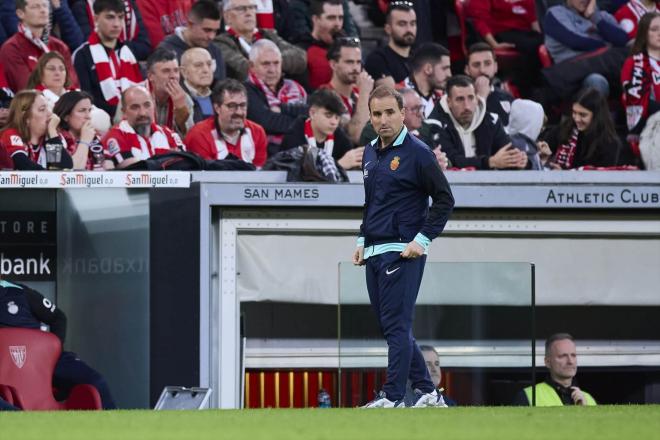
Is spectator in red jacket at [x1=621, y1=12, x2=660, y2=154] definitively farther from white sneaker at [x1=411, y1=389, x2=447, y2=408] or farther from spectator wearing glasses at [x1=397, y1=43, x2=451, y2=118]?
white sneaker at [x1=411, y1=389, x2=447, y2=408]

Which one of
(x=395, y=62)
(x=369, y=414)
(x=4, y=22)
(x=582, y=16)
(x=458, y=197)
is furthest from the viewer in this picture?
(x=582, y=16)

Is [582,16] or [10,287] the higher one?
[582,16]

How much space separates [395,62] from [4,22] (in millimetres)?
3465

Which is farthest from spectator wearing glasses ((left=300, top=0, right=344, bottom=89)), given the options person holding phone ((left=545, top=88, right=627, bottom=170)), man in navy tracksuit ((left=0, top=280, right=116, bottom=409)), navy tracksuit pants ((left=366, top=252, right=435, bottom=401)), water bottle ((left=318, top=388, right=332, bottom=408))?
navy tracksuit pants ((left=366, top=252, right=435, bottom=401))

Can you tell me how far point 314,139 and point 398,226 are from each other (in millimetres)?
3755

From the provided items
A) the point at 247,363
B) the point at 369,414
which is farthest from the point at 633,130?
the point at 369,414

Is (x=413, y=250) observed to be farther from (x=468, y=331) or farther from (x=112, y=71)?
(x=112, y=71)

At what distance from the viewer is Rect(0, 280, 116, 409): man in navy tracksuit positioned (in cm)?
1054

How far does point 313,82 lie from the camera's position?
13859mm

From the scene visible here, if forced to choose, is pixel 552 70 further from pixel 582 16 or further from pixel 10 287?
pixel 10 287

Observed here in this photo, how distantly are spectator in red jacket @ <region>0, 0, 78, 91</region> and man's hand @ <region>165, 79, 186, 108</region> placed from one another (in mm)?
796

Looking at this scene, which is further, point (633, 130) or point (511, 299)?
point (633, 130)

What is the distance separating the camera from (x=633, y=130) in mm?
13438

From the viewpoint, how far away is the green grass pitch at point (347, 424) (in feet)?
20.9
